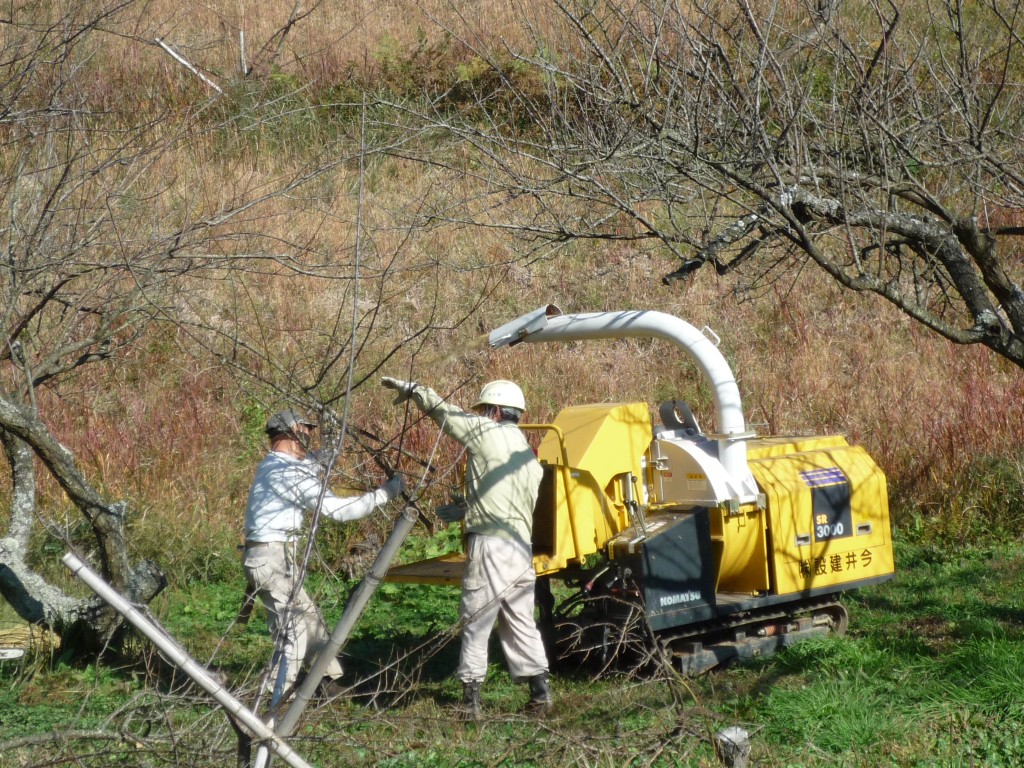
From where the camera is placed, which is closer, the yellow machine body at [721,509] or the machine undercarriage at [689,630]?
the yellow machine body at [721,509]

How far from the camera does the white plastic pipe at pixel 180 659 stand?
120 inches

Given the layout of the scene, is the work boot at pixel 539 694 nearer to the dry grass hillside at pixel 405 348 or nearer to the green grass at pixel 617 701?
the green grass at pixel 617 701

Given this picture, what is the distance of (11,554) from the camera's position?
7.75 metres

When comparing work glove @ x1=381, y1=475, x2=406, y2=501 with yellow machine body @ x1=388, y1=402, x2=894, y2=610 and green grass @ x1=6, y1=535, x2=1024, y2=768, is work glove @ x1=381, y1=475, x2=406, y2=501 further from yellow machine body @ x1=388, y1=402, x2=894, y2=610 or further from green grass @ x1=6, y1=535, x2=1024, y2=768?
yellow machine body @ x1=388, y1=402, x2=894, y2=610

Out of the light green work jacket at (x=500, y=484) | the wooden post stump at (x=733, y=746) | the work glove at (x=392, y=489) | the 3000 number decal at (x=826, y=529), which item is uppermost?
the work glove at (x=392, y=489)

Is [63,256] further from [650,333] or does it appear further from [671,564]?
[671,564]

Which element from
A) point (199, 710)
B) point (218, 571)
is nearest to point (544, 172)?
point (218, 571)

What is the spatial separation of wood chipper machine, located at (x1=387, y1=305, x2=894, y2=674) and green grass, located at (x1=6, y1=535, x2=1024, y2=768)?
0.34 m

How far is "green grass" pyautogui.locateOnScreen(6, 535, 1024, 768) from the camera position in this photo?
167 inches

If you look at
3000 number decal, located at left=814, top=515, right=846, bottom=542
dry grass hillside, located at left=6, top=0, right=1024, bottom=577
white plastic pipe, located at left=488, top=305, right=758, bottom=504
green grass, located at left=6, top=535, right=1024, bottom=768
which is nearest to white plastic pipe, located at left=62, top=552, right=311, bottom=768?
green grass, located at left=6, top=535, right=1024, bottom=768

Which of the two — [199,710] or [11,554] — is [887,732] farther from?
[11,554]

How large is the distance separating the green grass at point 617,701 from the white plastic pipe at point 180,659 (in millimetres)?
294

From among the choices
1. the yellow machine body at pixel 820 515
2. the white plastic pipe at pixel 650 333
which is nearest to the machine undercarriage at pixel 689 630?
the yellow machine body at pixel 820 515

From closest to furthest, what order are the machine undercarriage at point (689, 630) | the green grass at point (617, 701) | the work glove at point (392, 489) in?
the green grass at point (617, 701), the work glove at point (392, 489), the machine undercarriage at point (689, 630)
